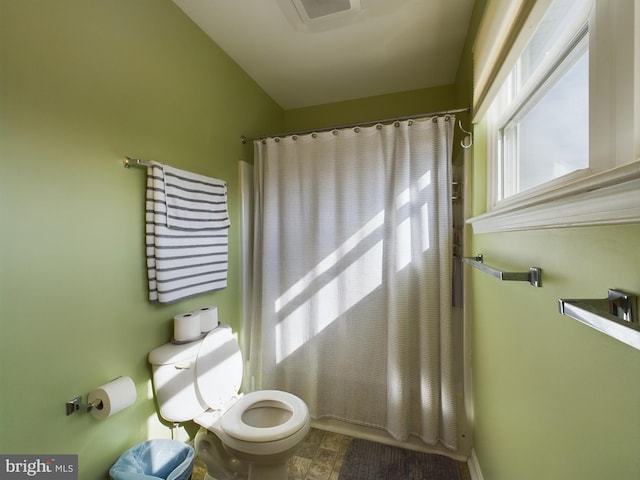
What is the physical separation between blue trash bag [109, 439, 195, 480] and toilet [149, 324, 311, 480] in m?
0.09

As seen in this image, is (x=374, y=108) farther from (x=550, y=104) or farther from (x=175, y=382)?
(x=175, y=382)

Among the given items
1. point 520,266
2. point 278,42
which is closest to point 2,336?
point 520,266

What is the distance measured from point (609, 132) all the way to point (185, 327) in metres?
1.62

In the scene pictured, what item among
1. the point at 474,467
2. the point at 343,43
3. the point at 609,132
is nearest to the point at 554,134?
the point at 609,132

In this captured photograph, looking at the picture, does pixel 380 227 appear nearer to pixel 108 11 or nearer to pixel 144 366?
pixel 144 366

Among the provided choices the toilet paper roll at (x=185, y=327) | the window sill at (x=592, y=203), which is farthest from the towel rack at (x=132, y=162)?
the window sill at (x=592, y=203)

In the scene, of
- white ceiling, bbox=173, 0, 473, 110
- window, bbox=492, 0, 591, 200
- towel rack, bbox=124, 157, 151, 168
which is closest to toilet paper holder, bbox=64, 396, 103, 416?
towel rack, bbox=124, 157, 151, 168

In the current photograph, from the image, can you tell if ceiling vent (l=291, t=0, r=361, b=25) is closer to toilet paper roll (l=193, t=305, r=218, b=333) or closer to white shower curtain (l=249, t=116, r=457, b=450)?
white shower curtain (l=249, t=116, r=457, b=450)

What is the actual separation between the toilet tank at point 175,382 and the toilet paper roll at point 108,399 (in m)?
0.20

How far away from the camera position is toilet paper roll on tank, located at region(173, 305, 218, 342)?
1.33 m

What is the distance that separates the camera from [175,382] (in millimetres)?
1274

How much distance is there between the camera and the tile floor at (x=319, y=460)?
1.42 m

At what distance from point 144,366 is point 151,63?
4.74 feet

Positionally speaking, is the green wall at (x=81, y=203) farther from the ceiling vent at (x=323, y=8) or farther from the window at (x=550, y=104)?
the window at (x=550, y=104)
